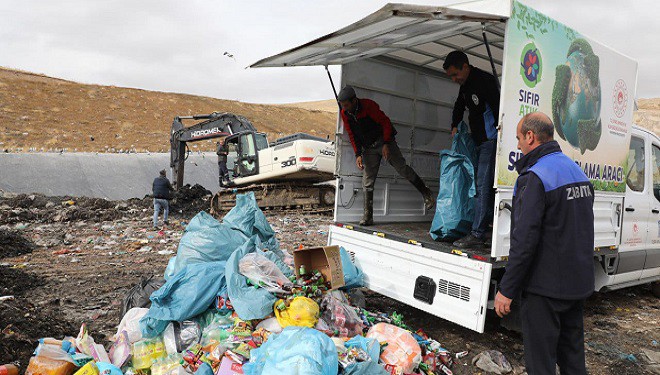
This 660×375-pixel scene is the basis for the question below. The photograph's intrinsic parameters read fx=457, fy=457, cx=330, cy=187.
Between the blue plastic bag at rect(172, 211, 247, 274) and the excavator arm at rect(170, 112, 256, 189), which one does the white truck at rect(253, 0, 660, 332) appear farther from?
the excavator arm at rect(170, 112, 256, 189)

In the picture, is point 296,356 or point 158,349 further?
point 158,349

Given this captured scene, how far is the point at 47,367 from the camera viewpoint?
2.89m

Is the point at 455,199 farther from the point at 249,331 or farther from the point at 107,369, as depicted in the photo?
the point at 107,369

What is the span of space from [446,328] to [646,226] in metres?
2.74

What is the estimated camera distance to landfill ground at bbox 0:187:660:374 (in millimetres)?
3684

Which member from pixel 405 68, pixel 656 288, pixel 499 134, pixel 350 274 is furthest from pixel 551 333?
pixel 656 288

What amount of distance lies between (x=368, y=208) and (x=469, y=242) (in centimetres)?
145

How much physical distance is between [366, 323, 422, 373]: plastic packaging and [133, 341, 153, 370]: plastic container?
5.18ft

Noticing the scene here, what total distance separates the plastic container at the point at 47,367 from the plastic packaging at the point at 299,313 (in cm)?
139

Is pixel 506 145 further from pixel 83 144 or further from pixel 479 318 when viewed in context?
pixel 83 144

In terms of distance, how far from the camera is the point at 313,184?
12852 millimetres

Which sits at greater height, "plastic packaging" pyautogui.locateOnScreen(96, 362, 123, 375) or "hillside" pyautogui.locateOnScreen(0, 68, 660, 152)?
"hillside" pyautogui.locateOnScreen(0, 68, 660, 152)

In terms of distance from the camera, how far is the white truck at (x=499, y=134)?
3355 millimetres

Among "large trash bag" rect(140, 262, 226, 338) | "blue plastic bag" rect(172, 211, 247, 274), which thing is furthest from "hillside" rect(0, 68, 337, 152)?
"large trash bag" rect(140, 262, 226, 338)
